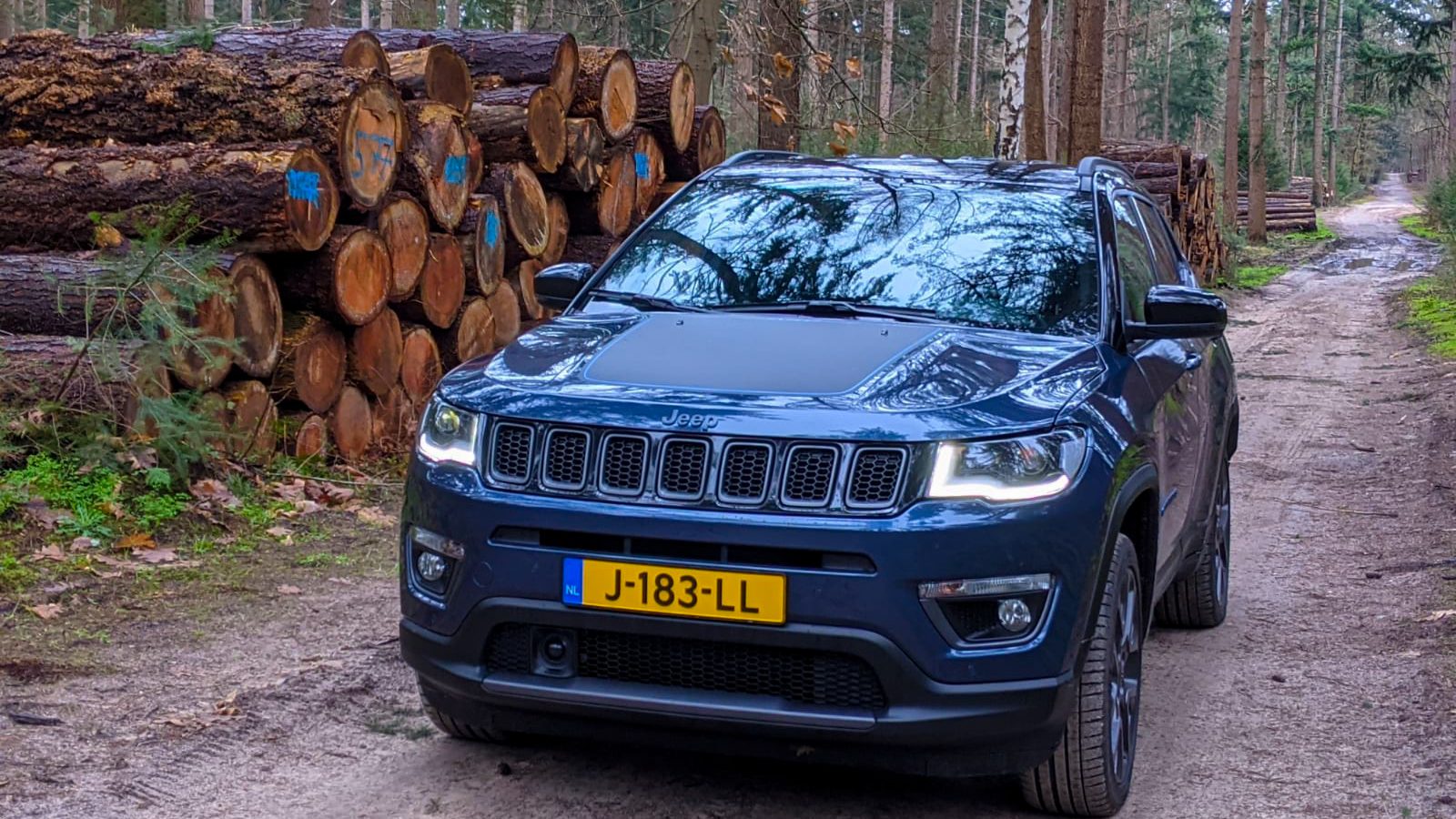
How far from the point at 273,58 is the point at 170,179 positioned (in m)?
1.47

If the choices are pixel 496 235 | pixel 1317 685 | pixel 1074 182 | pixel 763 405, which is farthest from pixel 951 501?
pixel 496 235

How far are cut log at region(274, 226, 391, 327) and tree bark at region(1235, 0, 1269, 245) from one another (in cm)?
3464

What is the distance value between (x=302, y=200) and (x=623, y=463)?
4782 millimetres

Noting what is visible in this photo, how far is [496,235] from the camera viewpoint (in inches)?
398

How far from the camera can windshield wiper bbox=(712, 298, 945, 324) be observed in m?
4.51

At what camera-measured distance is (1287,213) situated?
47.3 m

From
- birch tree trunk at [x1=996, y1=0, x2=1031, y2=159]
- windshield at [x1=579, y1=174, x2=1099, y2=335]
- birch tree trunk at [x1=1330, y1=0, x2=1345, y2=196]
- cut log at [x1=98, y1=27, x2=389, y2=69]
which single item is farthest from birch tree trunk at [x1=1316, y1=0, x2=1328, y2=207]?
windshield at [x1=579, y1=174, x2=1099, y2=335]

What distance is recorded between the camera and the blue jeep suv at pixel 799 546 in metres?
3.48

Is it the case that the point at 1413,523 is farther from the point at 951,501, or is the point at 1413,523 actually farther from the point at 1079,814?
the point at 951,501

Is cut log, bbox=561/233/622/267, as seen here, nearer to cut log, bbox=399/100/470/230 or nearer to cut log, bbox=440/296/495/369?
cut log, bbox=440/296/495/369

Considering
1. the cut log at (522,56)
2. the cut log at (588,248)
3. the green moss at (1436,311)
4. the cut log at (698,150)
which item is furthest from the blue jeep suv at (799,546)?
the green moss at (1436,311)

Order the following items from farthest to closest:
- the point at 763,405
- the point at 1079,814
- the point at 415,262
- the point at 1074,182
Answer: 1. the point at 415,262
2. the point at 1074,182
3. the point at 1079,814
4. the point at 763,405

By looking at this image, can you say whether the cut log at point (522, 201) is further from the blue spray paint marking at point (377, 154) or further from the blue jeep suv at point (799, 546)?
the blue jeep suv at point (799, 546)

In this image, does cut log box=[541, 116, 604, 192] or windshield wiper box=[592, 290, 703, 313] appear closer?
windshield wiper box=[592, 290, 703, 313]
